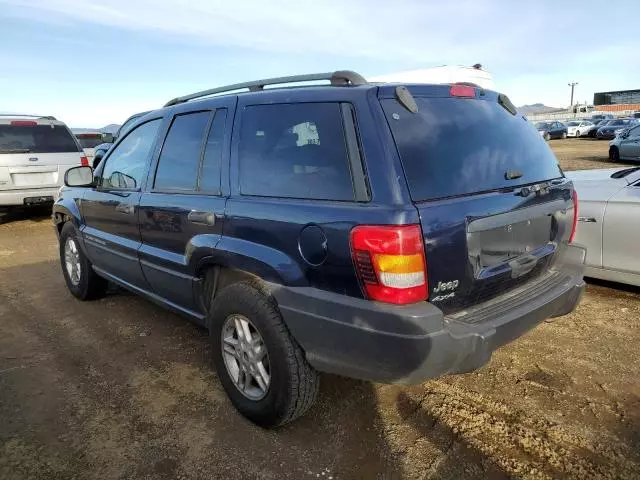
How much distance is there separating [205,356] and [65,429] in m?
1.06

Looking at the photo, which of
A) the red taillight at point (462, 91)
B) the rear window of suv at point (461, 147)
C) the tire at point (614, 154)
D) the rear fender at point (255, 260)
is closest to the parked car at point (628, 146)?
the tire at point (614, 154)

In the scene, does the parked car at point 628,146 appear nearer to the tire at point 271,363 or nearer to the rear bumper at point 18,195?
the rear bumper at point 18,195

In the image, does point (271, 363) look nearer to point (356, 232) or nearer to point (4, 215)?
point (356, 232)

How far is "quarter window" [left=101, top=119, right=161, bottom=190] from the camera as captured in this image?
11.9 feet

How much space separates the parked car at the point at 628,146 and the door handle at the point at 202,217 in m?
16.8

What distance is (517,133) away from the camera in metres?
2.85

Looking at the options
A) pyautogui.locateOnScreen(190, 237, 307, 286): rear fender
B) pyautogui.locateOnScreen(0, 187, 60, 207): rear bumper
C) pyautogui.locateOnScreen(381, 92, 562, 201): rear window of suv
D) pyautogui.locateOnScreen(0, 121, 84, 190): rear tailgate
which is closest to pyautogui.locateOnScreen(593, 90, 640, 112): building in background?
pyautogui.locateOnScreen(0, 121, 84, 190): rear tailgate

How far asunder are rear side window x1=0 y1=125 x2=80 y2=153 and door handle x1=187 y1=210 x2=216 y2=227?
7119 mm

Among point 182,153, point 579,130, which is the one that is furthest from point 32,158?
point 579,130

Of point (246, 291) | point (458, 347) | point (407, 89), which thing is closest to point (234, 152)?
point (246, 291)

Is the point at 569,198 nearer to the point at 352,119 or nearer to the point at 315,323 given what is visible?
the point at 352,119

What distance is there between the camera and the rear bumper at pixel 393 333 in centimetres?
208

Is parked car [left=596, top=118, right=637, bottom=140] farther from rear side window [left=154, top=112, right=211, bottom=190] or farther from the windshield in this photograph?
rear side window [left=154, top=112, right=211, bottom=190]

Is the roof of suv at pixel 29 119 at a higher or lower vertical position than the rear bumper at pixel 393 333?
higher
